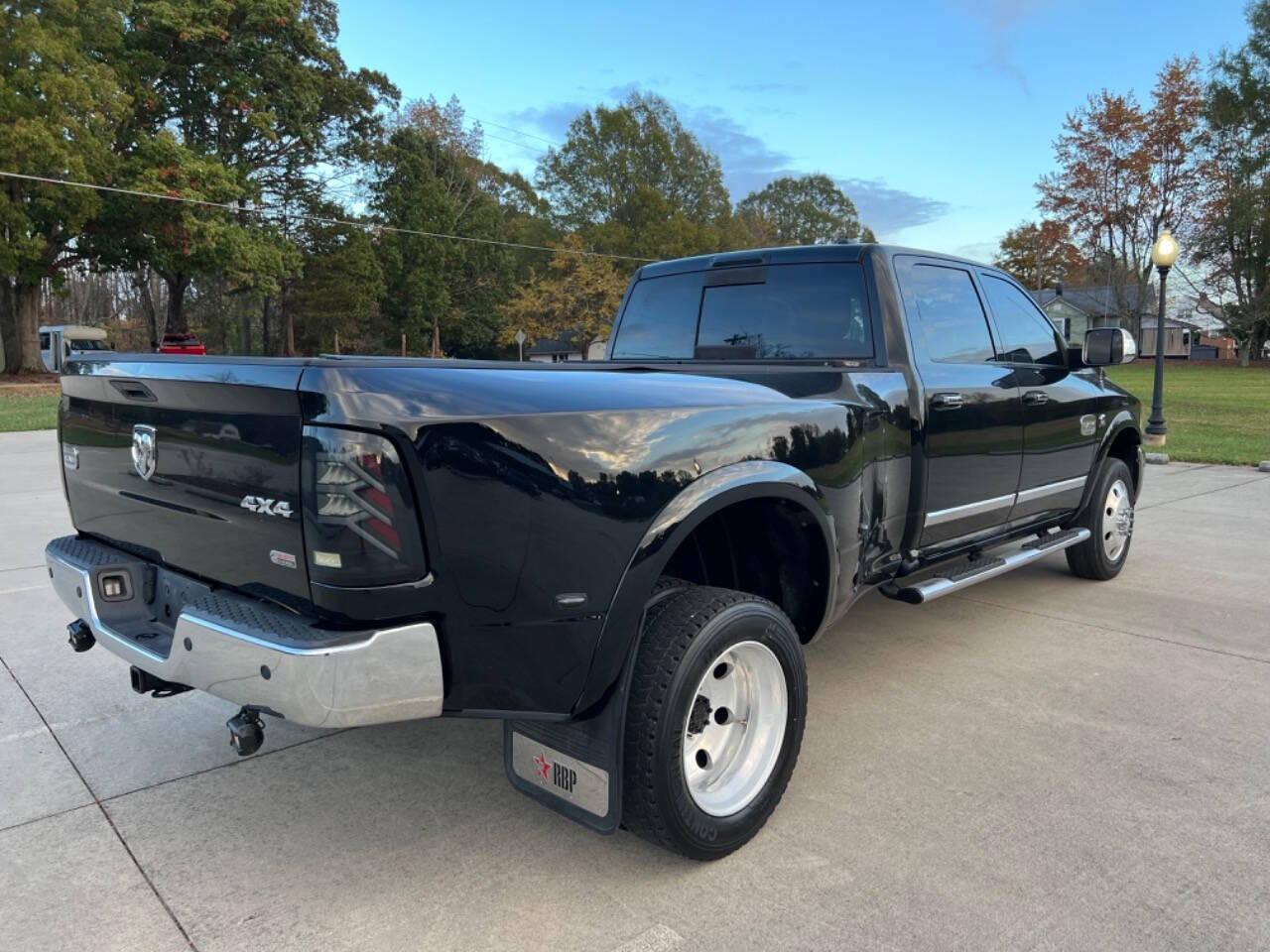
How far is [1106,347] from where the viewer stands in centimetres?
495

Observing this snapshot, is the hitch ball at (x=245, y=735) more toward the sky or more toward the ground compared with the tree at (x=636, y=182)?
more toward the ground

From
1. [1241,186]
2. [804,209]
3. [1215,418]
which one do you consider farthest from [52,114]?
[804,209]

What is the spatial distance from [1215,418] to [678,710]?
Result: 62.6 ft

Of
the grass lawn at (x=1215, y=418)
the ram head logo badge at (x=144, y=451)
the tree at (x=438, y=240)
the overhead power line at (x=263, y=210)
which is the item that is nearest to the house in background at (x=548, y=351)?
the tree at (x=438, y=240)

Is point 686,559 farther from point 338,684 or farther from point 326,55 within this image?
point 326,55

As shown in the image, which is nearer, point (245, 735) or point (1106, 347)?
point (245, 735)

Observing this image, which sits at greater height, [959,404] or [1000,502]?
[959,404]

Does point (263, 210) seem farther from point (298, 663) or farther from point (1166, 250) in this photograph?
point (298, 663)

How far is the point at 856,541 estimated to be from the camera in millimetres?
3291

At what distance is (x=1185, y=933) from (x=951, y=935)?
612mm

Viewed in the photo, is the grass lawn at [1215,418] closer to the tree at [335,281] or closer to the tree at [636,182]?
the tree at [636,182]

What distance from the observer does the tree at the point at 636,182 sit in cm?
4981

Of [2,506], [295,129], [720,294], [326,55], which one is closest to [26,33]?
[295,129]

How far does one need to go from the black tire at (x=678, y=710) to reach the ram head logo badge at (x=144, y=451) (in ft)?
4.94
